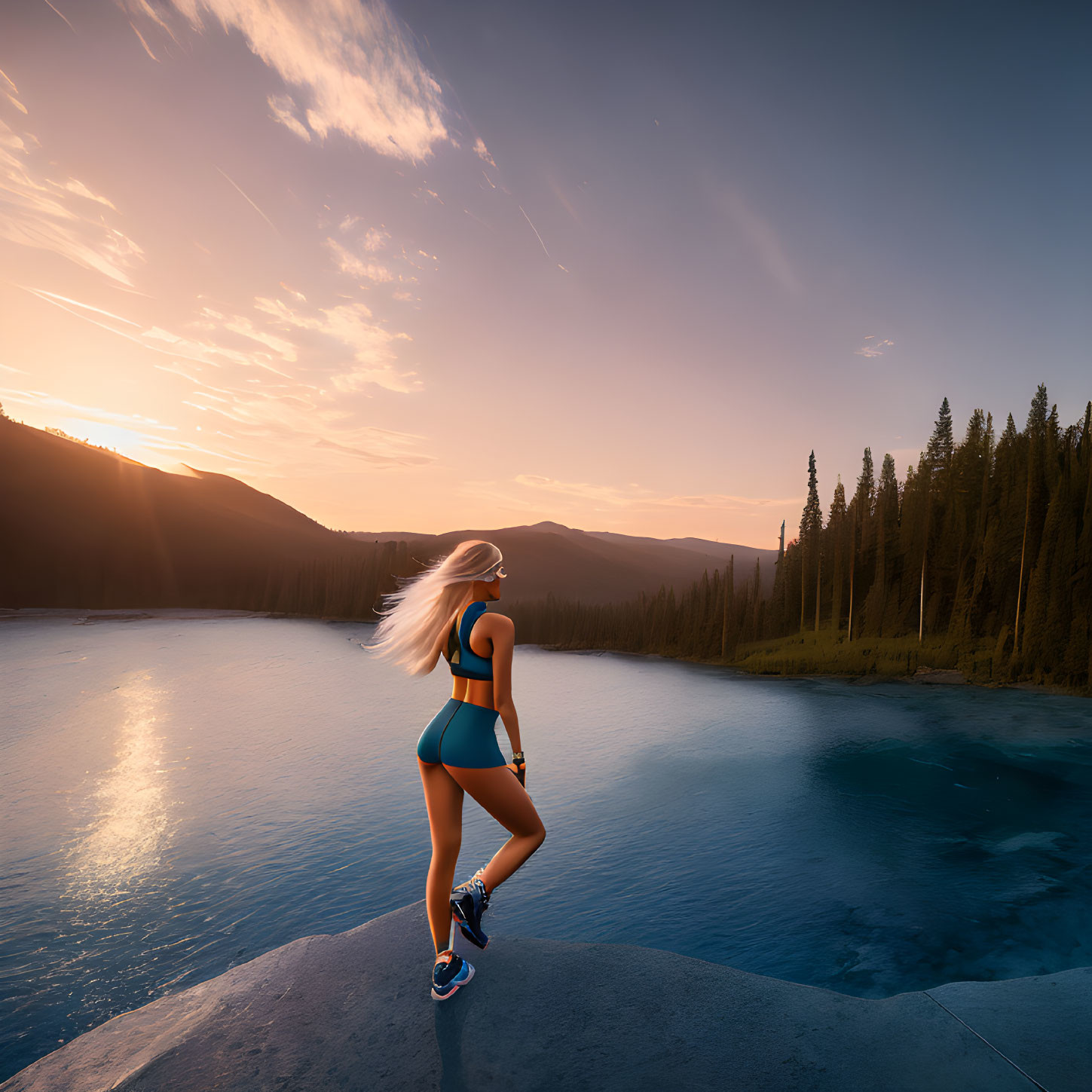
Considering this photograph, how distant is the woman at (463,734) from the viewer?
388cm

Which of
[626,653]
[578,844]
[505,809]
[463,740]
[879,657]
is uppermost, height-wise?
[463,740]

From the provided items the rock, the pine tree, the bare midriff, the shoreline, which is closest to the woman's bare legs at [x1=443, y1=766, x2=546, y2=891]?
the bare midriff

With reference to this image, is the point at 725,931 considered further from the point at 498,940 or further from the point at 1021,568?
the point at 1021,568

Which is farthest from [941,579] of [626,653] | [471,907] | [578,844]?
[471,907]

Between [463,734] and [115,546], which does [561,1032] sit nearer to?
[463,734]

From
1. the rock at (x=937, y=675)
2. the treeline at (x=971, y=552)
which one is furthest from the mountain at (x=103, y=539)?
the rock at (x=937, y=675)

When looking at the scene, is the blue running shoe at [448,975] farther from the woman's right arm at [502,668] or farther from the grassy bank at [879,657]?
the grassy bank at [879,657]

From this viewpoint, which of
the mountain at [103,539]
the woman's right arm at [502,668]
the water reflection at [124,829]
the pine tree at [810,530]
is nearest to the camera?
the woman's right arm at [502,668]

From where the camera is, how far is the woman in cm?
388

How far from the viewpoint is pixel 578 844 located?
36.3ft

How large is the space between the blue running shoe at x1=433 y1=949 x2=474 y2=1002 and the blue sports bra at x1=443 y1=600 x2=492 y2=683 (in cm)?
202

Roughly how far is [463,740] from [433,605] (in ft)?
3.29

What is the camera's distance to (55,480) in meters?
141

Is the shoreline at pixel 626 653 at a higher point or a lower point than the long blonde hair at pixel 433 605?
lower
